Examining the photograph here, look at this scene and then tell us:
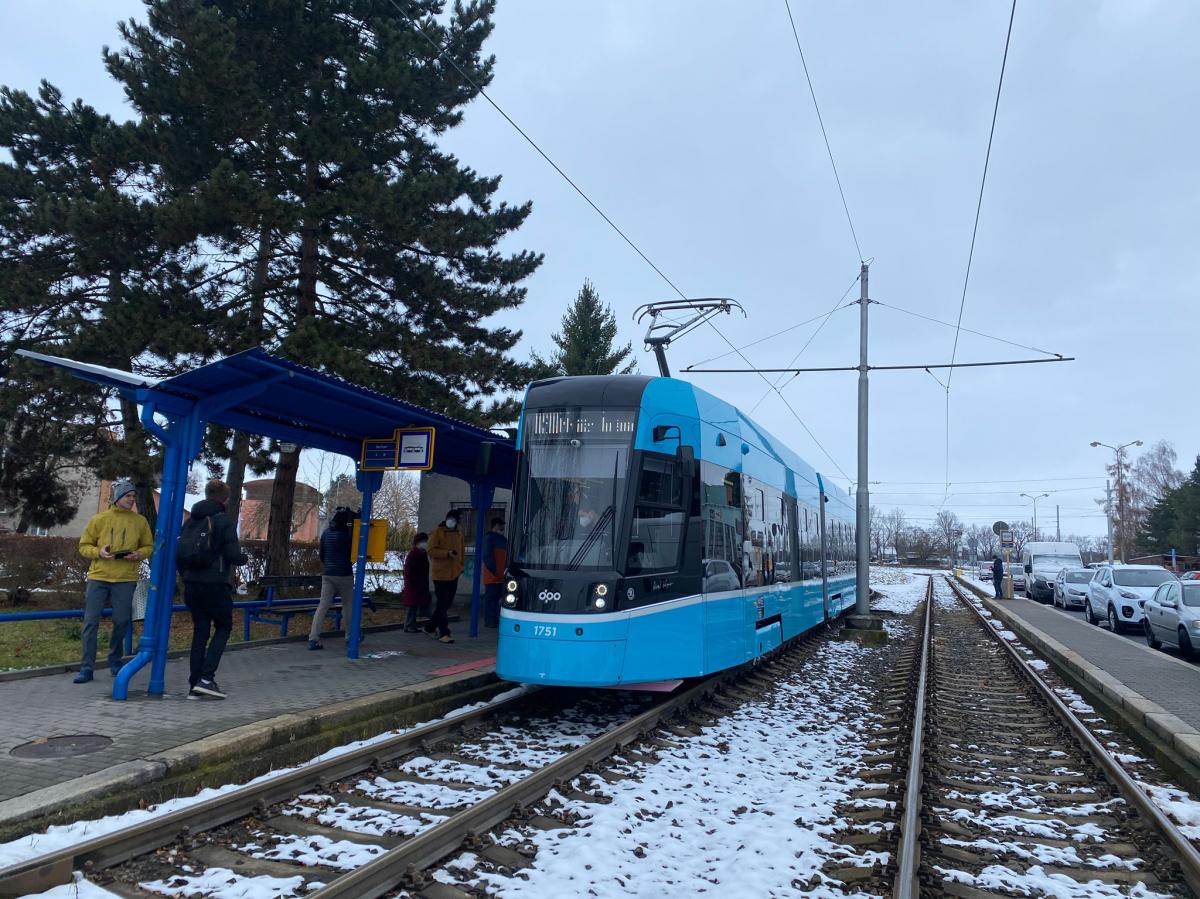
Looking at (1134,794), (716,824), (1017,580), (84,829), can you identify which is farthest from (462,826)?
(1017,580)

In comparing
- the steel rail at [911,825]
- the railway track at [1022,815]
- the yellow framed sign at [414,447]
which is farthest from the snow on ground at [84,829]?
the yellow framed sign at [414,447]

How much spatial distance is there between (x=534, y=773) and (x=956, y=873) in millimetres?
2721

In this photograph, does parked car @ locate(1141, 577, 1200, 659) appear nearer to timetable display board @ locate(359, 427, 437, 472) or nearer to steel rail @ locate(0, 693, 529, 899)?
timetable display board @ locate(359, 427, 437, 472)

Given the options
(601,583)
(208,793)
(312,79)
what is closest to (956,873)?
(601,583)

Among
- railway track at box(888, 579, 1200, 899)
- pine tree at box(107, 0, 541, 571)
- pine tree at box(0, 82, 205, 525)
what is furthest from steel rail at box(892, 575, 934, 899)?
pine tree at box(0, 82, 205, 525)

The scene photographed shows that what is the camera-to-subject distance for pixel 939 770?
6.58m

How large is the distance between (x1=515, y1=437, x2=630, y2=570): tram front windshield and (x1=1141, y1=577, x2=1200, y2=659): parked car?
11.5 meters

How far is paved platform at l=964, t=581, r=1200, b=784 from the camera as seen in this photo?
288 inches

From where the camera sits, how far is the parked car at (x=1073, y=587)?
27823 mm

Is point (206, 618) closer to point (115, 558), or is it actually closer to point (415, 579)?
A: point (115, 558)

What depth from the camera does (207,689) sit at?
7.25m

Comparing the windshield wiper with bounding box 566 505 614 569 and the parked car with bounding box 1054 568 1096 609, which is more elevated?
the windshield wiper with bounding box 566 505 614 569

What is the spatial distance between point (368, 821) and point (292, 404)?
525 cm

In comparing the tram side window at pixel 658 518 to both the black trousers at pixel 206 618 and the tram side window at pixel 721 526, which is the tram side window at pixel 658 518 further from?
the black trousers at pixel 206 618
